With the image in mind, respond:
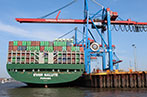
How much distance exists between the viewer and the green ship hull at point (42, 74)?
40.0 m

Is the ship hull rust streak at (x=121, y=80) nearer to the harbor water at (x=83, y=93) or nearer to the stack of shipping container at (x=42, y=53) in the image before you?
the harbor water at (x=83, y=93)

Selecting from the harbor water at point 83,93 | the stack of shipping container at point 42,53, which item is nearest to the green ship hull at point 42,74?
the stack of shipping container at point 42,53

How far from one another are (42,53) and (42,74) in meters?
5.72

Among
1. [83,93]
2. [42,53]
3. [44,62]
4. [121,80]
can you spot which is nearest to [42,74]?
[44,62]

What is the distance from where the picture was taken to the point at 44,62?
137ft

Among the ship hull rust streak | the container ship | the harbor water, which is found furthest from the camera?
the container ship

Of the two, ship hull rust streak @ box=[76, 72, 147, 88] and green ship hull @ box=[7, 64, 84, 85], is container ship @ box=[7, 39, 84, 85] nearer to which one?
green ship hull @ box=[7, 64, 84, 85]

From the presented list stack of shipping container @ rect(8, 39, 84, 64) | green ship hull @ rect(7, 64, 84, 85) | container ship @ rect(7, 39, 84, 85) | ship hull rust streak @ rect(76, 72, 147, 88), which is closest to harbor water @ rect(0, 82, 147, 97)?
ship hull rust streak @ rect(76, 72, 147, 88)

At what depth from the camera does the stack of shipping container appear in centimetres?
4191

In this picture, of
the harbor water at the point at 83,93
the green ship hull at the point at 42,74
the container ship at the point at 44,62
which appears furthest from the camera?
the container ship at the point at 44,62

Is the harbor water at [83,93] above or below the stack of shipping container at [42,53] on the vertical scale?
below

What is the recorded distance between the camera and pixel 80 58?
141ft

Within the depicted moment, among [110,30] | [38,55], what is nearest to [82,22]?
[110,30]

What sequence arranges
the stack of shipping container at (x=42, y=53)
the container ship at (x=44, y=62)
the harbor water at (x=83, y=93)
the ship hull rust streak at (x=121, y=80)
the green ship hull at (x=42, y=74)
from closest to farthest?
1. the harbor water at (x=83, y=93)
2. the ship hull rust streak at (x=121, y=80)
3. the green ship hull at (x=42, y=74)
4. the container ship at (x=44, y=62)
5. the stack of shipping container at (x=42, y=53)
